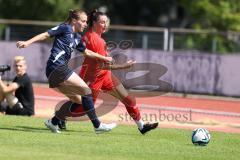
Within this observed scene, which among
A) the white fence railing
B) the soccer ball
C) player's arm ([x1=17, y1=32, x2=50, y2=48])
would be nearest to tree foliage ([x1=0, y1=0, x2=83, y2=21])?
the white fence railing

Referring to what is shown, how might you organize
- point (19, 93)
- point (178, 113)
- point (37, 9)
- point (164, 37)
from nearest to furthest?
1. point (19, 93)
2. point (178, 113)
3. point (164, 37)
4. point (37, 9)

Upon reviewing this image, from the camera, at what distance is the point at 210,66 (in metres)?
25.0

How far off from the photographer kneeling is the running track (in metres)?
0.95

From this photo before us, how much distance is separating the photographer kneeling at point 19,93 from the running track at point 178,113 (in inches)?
37.5

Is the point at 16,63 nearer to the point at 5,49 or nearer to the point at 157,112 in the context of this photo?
the point at 157,112

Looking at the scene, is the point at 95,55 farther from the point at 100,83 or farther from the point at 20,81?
the point at 20,81

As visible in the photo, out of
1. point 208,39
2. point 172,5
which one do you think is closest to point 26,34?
point 208,39

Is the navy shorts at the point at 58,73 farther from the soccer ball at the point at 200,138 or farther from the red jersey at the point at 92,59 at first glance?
the soccer ball at the point at 200,138

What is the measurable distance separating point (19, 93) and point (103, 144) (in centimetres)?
482

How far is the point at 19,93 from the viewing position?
52.4 ft

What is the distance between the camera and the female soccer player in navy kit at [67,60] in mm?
12547

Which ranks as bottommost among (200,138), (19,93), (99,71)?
(19,93)

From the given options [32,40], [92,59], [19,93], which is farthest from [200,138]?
[19,93]

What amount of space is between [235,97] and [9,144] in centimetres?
1493
